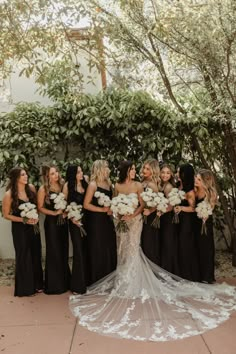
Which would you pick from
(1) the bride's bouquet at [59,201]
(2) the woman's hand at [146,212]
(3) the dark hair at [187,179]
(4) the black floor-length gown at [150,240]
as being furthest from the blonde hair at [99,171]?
(3) the dark hair at [187,179]

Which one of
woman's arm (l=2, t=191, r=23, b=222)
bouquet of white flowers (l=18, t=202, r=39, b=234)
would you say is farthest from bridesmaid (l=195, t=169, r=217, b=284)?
woman's arm (l=2, t=191, r=23, b=222)

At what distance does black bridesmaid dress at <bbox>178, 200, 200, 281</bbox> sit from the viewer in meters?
6.39

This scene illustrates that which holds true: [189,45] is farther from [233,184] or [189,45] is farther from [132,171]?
[233,184]

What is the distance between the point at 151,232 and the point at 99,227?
80 cm

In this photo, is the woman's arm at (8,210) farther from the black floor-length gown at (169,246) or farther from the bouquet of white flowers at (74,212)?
the black floor-length gown at (169,246)

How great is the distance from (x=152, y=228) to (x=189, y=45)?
2818 millimetres

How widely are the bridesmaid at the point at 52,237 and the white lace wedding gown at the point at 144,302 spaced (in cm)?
44

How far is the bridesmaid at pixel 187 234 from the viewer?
20.9ft

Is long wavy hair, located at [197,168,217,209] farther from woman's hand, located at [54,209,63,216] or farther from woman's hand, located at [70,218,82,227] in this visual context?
woman's hand, located at [54,209,63,216]

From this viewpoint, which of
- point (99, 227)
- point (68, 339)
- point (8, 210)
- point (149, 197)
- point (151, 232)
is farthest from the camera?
point (151, 232)

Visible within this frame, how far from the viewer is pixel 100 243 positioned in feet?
20.6

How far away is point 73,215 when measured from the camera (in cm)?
607

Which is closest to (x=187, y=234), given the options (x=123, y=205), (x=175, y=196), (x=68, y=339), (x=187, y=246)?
(x=187, y=246)

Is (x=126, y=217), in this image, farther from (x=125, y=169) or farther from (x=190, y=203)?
(x=190, y=203)
